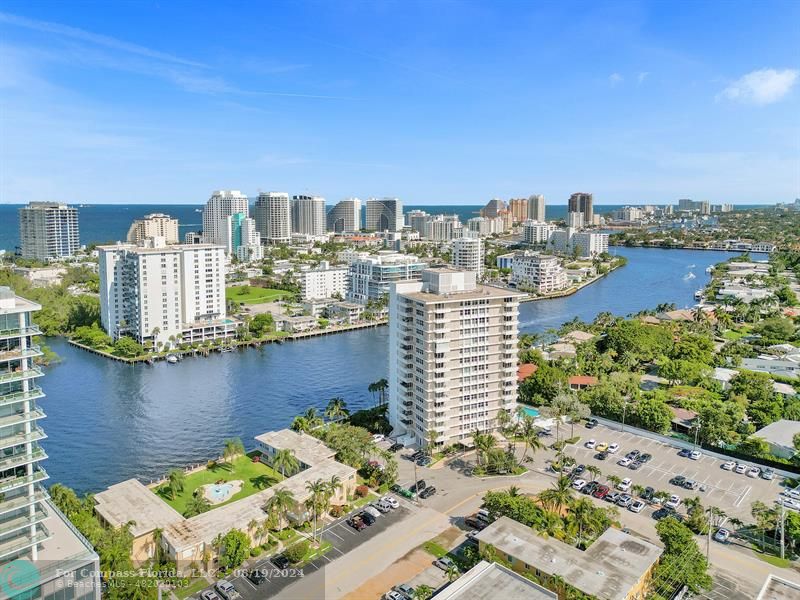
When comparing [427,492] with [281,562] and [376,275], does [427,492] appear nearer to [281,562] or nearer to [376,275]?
[281,562]

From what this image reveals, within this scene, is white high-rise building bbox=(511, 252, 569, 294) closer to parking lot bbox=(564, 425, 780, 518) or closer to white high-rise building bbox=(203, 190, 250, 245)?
parking lot bbox=(564, 425, 780, 518)

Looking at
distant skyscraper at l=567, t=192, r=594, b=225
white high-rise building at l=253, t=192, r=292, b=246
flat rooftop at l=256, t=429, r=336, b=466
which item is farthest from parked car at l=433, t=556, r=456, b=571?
distant skyscraper at l=567, t=192, r=594, b=225

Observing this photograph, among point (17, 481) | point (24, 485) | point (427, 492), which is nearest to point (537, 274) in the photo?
point (427, 492)

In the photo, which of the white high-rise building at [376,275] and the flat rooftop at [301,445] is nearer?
the flat rooftop at [301,445]

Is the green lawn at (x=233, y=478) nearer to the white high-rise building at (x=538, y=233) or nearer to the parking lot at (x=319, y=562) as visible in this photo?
the parking lot at (x=319, y=562)

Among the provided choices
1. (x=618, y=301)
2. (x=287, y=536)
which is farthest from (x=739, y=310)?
(x=287, y=536)

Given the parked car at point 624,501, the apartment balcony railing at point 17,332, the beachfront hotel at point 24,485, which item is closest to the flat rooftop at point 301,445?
the beachfront hotel at point 24,485

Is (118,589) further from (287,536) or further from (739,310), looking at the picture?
(739,310)
